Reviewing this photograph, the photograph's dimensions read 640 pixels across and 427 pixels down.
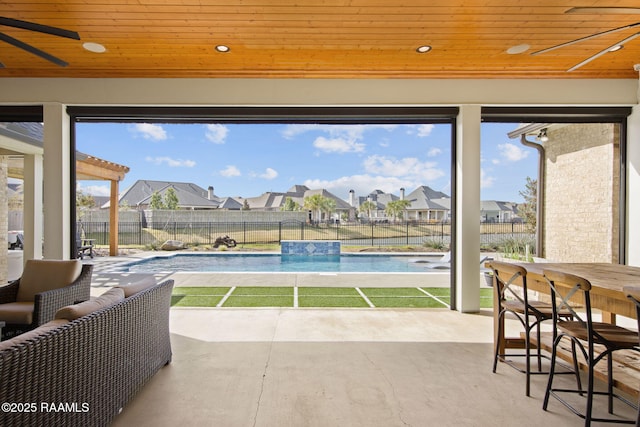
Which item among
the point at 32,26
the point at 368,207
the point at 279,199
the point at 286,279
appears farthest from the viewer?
the point at 279,199

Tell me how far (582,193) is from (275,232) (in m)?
10.1

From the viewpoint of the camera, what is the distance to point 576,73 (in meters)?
4.07

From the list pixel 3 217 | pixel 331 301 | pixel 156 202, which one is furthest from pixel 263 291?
pixel 156 202

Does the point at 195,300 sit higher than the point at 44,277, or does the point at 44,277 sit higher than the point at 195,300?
the point at 44,277

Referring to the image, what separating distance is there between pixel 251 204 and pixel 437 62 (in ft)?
62.7

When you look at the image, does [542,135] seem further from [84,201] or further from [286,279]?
[84,201]

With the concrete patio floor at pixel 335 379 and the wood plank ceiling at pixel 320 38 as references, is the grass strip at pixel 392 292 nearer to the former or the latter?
the concrete patio floor at pixel 335 379

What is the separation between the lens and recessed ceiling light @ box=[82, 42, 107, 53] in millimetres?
3339

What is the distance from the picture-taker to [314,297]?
5.04 meters

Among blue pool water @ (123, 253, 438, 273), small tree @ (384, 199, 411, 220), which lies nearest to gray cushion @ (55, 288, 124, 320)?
blue pool water @ (123, 253, 438, 273)

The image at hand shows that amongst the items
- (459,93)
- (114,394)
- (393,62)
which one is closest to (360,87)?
(393,62)

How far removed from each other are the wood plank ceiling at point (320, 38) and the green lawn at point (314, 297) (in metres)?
3.01

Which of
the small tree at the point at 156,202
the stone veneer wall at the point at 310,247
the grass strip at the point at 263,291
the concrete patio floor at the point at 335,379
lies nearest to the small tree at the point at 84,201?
the small tree at the point at 156,202

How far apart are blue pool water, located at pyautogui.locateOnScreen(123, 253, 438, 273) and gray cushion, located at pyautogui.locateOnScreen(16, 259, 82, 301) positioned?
17.0 ft
